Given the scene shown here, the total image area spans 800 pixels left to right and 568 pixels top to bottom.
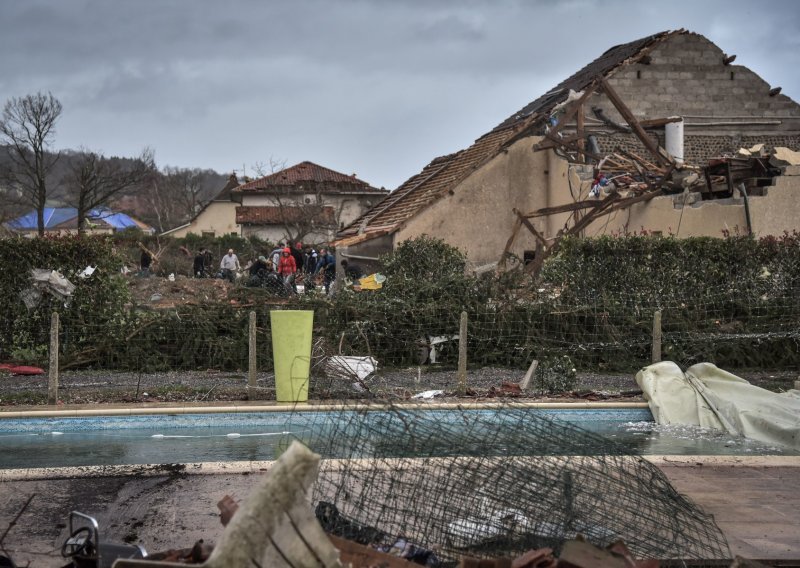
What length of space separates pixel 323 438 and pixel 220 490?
1.35 meters

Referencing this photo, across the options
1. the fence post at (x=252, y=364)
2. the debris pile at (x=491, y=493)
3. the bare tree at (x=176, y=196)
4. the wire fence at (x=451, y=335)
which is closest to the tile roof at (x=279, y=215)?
the bare tree at (x=176, y=196)

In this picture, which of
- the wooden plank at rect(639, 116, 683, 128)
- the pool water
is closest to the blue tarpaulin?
the wooden plank at rect(639, 116, 683, 128)

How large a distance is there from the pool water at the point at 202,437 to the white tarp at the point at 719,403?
189 millimetres

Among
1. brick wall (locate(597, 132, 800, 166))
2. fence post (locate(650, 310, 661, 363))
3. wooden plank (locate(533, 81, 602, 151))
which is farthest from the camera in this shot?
brick wall (locate(597, 132, 800, 166))

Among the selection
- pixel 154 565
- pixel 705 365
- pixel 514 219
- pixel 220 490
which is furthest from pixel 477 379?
pixel 514 219

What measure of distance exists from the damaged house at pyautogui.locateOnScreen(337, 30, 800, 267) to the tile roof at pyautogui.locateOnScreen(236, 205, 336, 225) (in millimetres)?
22135

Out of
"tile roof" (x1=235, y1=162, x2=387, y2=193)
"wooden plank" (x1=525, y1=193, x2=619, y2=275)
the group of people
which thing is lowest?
the group of people

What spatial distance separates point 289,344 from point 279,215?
4633 centimetres

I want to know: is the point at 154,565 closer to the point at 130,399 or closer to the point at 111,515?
the point at 111,515

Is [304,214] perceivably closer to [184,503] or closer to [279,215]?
[279,215]

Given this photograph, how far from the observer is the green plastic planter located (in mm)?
11883

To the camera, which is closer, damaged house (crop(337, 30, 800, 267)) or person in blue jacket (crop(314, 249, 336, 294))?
damaged house (crop(337, 30, 800, 267))

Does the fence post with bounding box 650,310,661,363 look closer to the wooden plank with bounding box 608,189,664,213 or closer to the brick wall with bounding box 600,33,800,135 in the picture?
the wooden plank with bounding box 608,189,664,213

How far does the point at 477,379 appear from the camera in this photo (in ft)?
46.2
